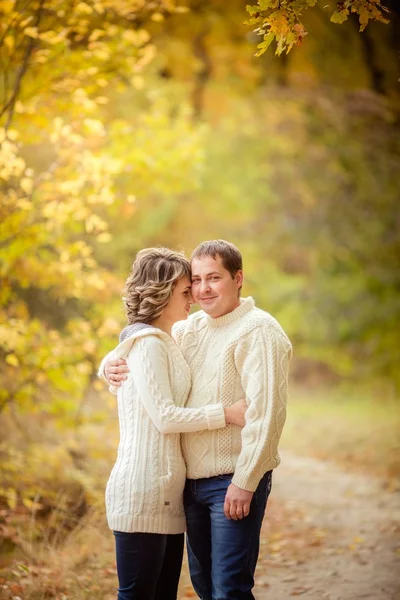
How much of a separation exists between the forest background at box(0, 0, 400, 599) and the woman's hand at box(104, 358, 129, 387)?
1.60m

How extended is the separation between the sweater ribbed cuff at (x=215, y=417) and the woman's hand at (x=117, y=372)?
0.41 meters

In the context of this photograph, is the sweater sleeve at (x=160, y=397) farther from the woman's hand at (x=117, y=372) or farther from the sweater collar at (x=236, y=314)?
the sweater collar at (x=236, y=314)

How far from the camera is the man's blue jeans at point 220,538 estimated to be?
9.77 ft

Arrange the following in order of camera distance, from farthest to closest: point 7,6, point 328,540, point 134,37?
point 328,540, point 134,37, point 7,6

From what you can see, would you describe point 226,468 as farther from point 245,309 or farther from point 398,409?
point 398,409

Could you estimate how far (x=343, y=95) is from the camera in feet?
36.5

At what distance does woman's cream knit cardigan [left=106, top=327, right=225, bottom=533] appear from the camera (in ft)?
9.71

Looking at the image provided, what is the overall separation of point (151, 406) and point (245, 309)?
666 millimetres

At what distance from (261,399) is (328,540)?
3.74 metres

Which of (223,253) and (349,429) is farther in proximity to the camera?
(349,429)

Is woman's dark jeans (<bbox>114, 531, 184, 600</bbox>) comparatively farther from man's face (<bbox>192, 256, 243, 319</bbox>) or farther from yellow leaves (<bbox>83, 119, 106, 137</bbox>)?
yellow leaves (<bbox>83, 119, 106, 137</bbox>)

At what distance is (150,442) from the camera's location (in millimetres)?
3014

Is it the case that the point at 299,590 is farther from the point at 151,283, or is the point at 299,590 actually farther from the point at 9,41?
the point at 9,41

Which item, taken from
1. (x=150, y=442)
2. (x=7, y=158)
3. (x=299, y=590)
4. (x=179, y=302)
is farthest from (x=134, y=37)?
(x=299, y=590)
